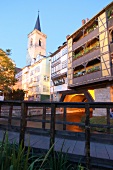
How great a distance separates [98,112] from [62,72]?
11991mm

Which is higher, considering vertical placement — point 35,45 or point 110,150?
point 35,45

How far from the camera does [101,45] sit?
14.6 metres

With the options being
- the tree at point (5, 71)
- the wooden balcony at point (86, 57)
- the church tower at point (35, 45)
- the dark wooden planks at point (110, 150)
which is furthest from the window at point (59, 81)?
the church tower at point (35, 45)

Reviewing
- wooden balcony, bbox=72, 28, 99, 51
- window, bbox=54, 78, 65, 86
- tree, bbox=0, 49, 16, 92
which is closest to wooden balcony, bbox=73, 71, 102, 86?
wooden balcony, bbox=72, 28, 99, 51

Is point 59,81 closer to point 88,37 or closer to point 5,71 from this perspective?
point 5,71

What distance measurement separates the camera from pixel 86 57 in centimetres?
1648

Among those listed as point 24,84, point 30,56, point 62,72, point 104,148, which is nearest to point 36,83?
point 24,84

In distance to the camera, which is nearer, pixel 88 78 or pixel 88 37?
pixel 88 78

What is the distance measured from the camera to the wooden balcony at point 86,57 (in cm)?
1517

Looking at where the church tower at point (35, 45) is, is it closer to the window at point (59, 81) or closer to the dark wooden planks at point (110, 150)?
the window at point (59, 81)

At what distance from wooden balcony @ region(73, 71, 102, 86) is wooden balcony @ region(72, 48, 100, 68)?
225cm

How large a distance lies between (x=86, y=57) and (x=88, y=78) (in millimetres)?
3115

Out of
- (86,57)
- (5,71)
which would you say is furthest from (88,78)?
(5,71)

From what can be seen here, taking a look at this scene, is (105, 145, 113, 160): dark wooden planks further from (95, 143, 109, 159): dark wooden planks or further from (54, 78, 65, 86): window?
(54, 78, 65, 86): window
